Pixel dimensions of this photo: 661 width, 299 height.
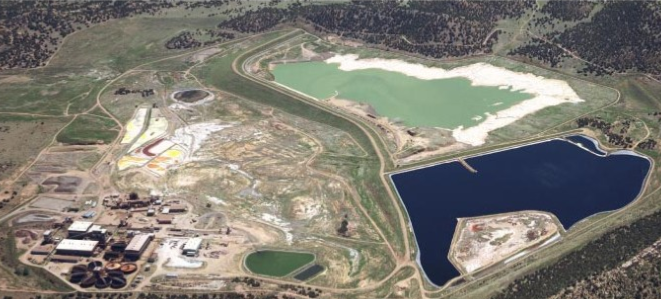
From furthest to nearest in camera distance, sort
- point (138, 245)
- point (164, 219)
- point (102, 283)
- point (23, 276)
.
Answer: point (164, 219) < point (138, 245) < point (23, 276) < point (102, 283)

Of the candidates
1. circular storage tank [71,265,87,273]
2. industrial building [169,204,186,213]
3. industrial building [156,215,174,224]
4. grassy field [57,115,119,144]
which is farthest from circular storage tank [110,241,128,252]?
grassy field [57,115,119,144]

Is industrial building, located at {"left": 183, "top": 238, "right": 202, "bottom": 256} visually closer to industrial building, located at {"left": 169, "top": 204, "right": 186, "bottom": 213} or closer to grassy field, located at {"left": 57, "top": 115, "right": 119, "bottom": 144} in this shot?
industrial building, located at {"left": 169, "top": 204, "right": 186, "bottom": 213}

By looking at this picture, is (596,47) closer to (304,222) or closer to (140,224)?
(304,222)

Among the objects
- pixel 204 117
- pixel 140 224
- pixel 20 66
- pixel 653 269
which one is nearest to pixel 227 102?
pixel 204 117

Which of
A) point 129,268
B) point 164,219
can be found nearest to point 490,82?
point 164,219

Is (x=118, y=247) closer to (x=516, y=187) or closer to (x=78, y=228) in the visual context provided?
(x=78, y=228)

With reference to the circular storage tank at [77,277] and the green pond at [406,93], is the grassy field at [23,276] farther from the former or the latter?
the green pond at [406,93]
